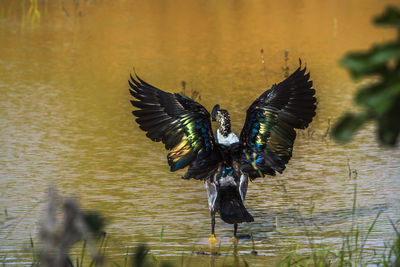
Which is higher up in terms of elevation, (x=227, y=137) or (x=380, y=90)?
(x=227, y=137)

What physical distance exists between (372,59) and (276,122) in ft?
16.0

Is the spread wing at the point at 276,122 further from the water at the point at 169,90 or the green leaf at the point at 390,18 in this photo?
the green leaf at the point at 390,18

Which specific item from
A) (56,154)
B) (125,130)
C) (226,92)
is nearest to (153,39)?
(226,92)

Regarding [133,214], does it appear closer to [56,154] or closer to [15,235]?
[15,235]

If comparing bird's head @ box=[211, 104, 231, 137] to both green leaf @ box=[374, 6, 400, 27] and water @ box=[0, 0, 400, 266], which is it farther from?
green leaf @ box=[374, 6, 400, 27]

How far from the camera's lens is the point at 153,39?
1620cm

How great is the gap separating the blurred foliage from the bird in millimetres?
4078

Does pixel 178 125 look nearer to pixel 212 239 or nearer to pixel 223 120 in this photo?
pixel 223 120

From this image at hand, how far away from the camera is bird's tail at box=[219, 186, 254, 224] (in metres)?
6.32

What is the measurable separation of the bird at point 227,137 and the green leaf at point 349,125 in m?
4.07

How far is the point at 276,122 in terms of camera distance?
23.3 ft

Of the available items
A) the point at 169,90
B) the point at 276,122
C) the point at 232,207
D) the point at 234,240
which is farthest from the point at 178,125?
the point at 169,90

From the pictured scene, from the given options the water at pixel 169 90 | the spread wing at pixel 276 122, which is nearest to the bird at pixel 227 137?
the spread wing at pixel 276 122

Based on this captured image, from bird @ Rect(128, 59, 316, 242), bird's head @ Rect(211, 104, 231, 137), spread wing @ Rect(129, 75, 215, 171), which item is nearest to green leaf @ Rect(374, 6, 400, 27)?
bird @ Rect(128, 59, 316, 242)
